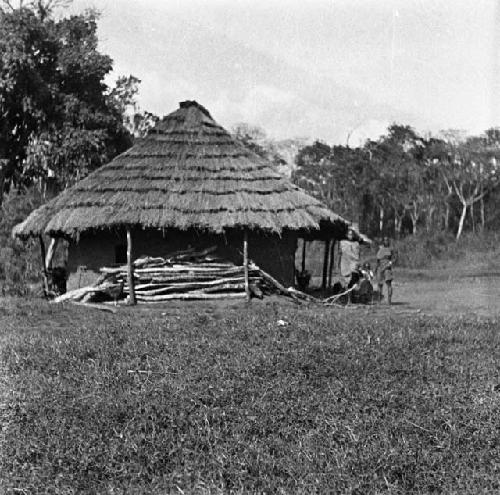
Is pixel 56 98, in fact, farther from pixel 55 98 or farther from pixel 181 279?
pixel 181 279

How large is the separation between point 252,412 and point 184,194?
9795 millimetres

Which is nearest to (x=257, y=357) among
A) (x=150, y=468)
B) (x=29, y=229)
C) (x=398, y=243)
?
(x=150, y=468)

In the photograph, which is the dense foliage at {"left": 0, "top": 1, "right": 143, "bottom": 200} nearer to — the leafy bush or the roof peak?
the leafy bush

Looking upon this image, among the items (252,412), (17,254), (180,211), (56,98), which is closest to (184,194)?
(180,211)

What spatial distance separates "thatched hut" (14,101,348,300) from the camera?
14.7 m

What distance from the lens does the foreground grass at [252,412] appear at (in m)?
4.85

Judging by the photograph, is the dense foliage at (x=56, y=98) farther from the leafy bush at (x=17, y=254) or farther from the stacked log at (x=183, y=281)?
the stacked log at (x=183, y=281)

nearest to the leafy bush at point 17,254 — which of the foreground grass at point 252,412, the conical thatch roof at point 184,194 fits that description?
the conical thatch roof at point 184,194

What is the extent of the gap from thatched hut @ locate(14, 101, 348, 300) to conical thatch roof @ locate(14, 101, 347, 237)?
2 cm

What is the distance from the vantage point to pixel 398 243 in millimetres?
39656

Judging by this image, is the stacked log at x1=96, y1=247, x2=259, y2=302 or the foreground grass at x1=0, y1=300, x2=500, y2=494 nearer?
the foreground grass at x1=0, y1=300, x2=500, y2=494

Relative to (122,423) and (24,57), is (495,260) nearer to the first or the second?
(24,57)

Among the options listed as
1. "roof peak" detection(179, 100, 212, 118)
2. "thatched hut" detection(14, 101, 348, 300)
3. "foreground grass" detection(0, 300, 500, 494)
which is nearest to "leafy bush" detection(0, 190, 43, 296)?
"thatched hut" detection(14, 101, 348, 300)

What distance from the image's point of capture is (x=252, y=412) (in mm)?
5844
